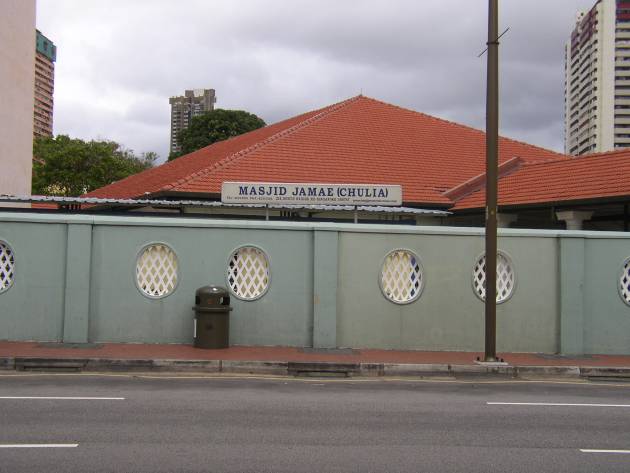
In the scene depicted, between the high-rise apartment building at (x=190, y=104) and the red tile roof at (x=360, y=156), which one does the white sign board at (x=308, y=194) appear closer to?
the red tile roof at (x=360, y=156)

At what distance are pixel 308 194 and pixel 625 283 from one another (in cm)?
679

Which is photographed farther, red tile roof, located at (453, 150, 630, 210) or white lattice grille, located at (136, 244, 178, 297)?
red tile roof, located at (453, 150, 630, 210)

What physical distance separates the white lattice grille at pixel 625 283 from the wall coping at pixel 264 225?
0.58 meters

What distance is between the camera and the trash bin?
12828 mm

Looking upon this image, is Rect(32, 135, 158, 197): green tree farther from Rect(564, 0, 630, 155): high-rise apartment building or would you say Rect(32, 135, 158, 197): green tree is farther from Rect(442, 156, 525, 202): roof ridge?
Rect(564, 0, 630, 155): high-rise apartment building

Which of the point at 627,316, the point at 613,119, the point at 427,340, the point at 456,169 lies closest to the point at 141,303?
the point at 427,340

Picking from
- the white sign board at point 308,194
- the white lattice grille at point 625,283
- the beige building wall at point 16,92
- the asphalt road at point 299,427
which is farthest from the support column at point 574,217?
the beige building wall at point 16,92

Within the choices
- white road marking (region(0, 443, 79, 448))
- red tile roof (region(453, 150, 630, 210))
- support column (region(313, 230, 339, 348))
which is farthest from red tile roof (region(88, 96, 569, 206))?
white road marking (region(0, 443, 79, 448))

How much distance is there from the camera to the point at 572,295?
1391 centimetres

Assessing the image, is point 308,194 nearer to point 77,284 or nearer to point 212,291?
point 212,291

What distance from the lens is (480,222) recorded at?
24.3m

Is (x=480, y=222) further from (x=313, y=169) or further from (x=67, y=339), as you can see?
(x=67, y=339)

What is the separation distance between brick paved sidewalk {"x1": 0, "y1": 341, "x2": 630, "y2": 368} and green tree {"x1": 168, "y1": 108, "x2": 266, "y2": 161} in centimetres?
4199

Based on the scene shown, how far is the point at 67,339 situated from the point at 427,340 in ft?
22.2
